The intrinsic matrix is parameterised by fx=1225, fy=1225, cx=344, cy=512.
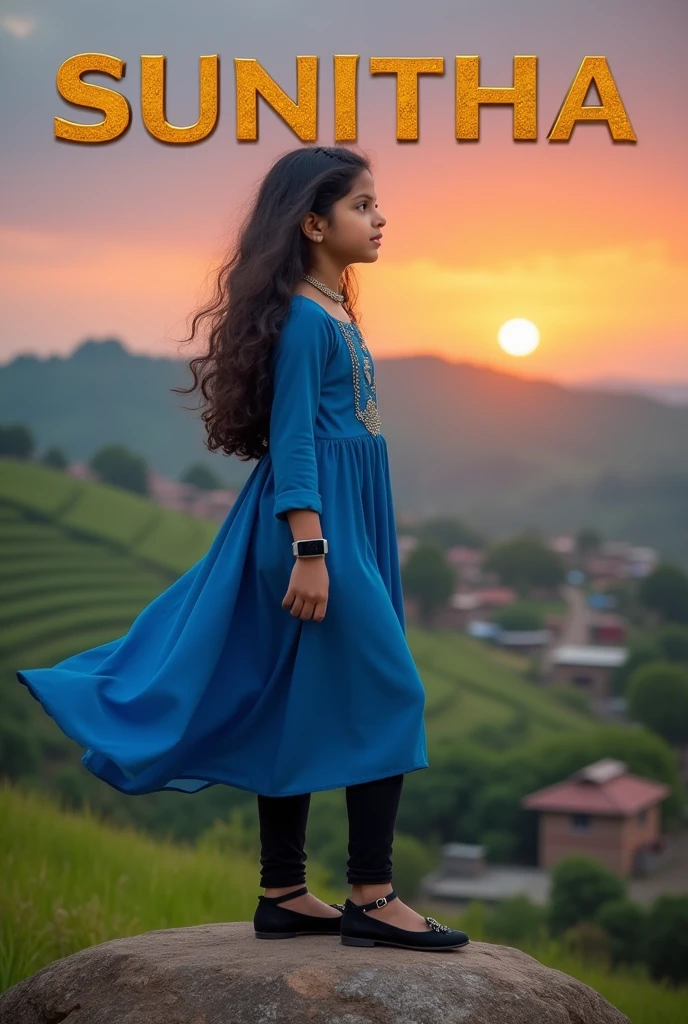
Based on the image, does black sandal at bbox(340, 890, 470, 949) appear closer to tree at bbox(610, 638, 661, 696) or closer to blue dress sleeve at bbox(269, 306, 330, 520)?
blue dress sleeve at bbox(269, 306, 330, 520)

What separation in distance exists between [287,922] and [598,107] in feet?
16.5

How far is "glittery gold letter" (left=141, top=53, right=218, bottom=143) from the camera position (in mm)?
5555

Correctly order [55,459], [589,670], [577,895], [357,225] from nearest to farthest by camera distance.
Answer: [357,225], [577,895], [55,459], [589,670]

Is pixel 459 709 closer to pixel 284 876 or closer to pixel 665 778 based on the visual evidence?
pixel 665 778

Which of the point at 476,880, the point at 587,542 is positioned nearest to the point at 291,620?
the point at 476,880

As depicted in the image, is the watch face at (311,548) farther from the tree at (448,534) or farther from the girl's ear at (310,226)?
the tree at (448,534)

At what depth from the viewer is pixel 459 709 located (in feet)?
98.6

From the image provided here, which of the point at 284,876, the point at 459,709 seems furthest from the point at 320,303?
the point at 459,709

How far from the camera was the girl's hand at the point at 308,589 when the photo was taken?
2119 millimetres

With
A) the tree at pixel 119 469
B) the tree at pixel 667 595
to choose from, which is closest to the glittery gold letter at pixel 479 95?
the tree at pixel 119 469

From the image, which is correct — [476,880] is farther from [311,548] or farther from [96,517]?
[311,548]

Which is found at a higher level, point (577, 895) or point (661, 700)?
point (661, 700)

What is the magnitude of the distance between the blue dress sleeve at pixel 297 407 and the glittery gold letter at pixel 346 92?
3276 mm

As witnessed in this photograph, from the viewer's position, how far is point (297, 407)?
217cm
